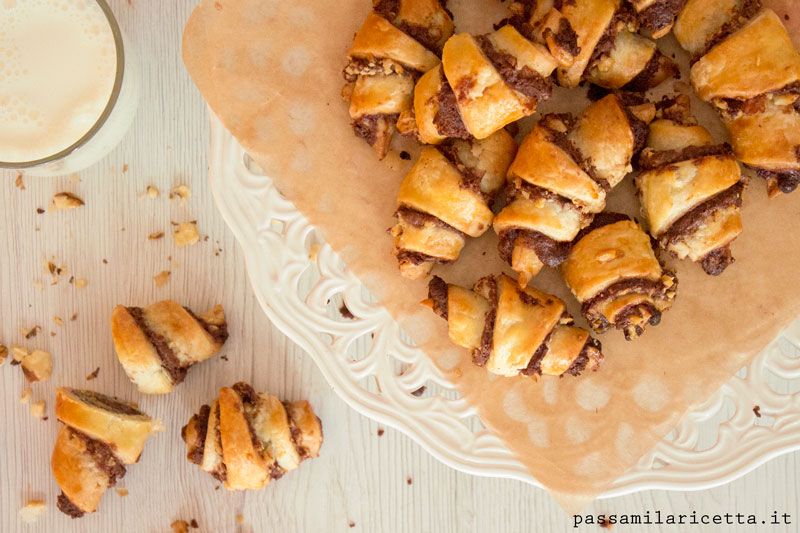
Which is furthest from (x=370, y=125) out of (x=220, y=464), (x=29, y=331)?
(x=29, y=331)

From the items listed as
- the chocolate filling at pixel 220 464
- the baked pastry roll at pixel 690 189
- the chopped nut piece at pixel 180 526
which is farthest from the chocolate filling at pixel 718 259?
the chopped nut piece at pixel 180 526

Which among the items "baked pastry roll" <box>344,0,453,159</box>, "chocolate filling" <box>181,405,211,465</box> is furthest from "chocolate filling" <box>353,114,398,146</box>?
"chocolate filling" <box>181,405,211,465</box>

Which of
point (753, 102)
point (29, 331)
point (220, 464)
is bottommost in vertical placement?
point (220, 464)

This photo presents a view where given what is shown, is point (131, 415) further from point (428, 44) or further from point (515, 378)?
point (428, 44)

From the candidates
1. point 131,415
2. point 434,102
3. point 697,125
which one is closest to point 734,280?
point 697,125

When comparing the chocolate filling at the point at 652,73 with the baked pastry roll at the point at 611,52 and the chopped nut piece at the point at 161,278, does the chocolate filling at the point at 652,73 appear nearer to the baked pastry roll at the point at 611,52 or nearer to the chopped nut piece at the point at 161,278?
the baked pastry roll at the point at 611,52

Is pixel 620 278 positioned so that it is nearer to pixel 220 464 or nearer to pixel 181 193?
pixel 220 464

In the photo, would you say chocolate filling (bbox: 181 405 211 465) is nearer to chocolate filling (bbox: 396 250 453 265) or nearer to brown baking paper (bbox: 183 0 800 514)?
brown baking paper (bbox: 183 0 800 514)

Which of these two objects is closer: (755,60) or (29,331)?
(755,60)
